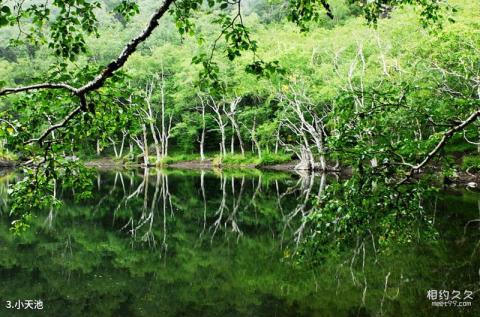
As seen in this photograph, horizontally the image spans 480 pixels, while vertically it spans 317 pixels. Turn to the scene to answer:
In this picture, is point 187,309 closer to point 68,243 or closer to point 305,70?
point 68,243

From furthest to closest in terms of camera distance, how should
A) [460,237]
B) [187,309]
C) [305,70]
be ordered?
[305,70] < [460,237] < [187,309]

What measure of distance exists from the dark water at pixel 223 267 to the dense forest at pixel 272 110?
22.0 inches

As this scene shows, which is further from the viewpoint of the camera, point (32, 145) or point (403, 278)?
point (403, 278)

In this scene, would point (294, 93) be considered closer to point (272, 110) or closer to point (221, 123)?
point (272, 110)

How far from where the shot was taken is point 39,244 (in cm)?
1466

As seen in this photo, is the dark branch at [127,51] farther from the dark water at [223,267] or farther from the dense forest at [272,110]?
the dark water at [223,267]

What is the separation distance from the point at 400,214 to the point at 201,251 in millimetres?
9851

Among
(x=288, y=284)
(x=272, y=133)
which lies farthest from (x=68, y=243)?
(x=272, y=133)

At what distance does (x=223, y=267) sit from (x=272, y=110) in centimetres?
3818

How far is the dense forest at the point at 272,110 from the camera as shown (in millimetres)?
4391

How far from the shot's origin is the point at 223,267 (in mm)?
11719

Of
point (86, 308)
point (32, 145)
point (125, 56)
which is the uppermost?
point (125, 56)

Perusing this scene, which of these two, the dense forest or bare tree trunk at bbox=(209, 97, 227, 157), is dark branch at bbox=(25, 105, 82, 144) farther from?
bare tree trunk at bbox=(209, 97, 227, 157)

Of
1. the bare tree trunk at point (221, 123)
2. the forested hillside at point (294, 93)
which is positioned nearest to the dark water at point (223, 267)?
the forested hillside at point (294, 93)
